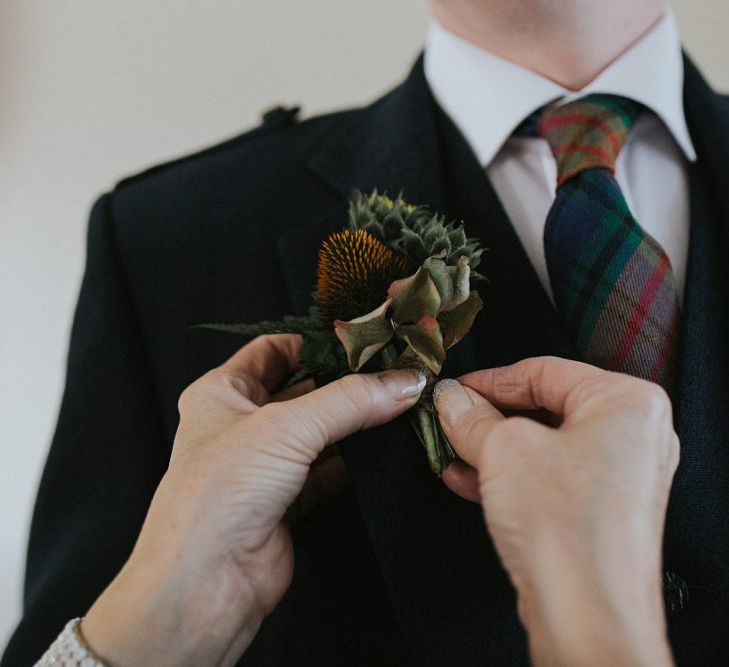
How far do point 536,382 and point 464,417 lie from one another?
0.08m

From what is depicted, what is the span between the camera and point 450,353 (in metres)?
0.74

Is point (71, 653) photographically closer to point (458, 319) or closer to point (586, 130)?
point (458, 319)

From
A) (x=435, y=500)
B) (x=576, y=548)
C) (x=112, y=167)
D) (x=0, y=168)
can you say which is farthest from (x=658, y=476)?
(x=0, y=168)

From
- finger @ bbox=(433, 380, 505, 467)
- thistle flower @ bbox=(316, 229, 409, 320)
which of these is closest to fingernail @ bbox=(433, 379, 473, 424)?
finger @ bbox=(433, 380, 505, 467)

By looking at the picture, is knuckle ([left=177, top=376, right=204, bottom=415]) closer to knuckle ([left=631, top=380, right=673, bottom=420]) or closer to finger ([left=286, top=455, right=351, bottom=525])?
finger ([left=286, top=455, right=351, bottom=525])

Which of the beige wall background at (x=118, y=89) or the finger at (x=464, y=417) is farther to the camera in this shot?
the beige wall background at (x=118, y=89)

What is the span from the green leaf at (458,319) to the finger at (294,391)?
219mm

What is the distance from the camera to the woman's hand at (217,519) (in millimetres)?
592

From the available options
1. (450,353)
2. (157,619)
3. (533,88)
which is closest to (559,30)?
(533,88)

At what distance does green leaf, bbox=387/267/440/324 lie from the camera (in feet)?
1.85

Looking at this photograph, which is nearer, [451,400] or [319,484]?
[451,400]

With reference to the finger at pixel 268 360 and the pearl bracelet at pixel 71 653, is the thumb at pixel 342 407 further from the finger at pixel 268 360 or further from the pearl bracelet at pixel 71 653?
the pearl bracelet at pixel 71 653

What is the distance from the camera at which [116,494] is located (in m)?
0.87

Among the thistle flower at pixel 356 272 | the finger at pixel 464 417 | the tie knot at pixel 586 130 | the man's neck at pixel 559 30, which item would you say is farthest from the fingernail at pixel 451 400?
the man's neck at pixel 559 30
